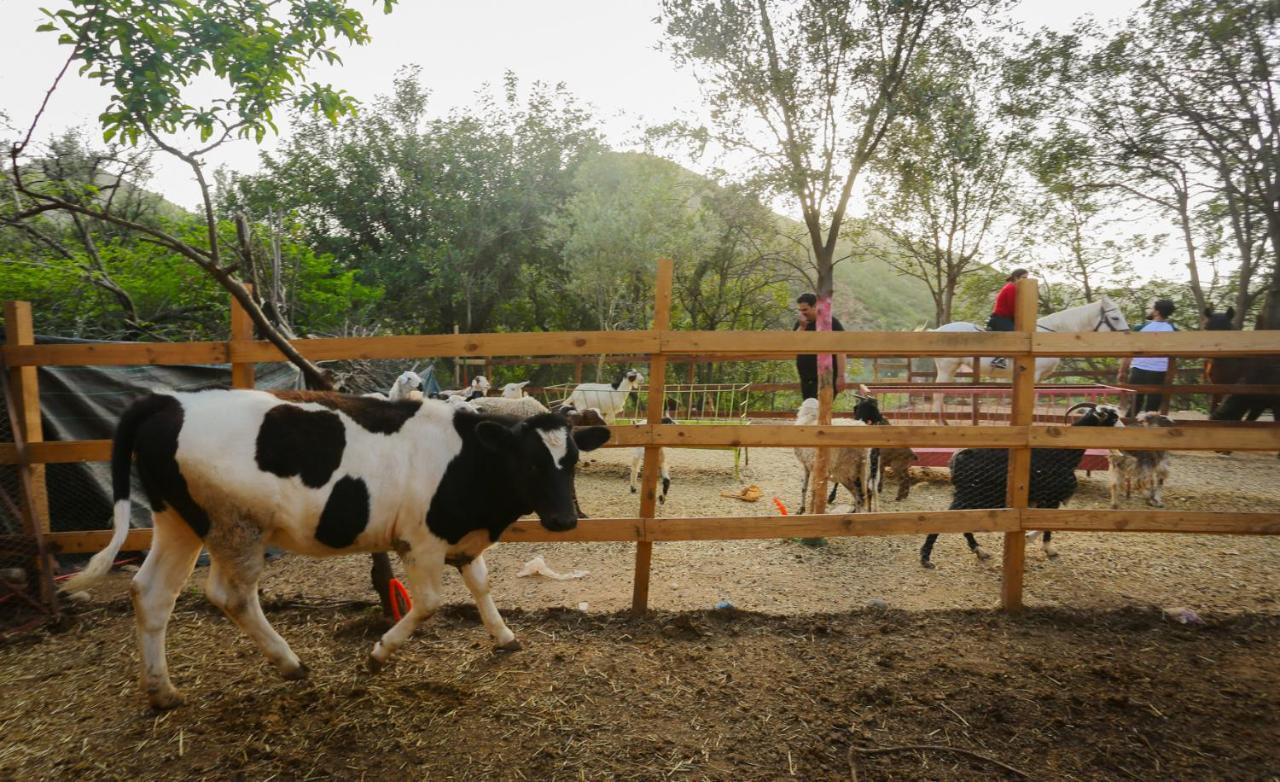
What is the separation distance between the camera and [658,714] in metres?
2.85

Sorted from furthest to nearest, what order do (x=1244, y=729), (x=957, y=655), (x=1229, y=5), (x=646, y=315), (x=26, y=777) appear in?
(x=646, y=315)
(x=1229, y=5)
(x=957, y=655)
(x=1244, y=729)
(x=26, y=777)

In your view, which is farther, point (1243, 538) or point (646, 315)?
point (646, 315)

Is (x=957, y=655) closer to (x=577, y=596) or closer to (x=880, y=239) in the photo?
(x=577, y=596)

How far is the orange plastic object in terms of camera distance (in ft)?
12.1

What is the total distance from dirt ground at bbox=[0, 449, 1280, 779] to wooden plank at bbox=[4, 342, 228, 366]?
1612 mm

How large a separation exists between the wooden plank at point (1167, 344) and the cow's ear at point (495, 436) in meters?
3.31

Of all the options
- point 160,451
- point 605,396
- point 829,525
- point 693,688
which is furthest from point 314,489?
point 605,396

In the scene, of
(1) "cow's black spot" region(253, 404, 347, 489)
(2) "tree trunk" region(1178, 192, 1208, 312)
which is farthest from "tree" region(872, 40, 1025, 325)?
(1) "cow's black spot" region(253, 404, 347, 489)

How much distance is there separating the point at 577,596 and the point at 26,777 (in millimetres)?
2956

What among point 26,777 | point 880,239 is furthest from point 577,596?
point 880,239

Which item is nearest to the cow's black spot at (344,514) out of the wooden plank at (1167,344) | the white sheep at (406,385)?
the wooden plank at (1167,344)

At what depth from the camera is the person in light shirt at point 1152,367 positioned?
9.77 metres

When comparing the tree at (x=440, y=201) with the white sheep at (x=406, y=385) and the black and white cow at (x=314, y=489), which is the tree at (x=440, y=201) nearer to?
the white sheep at (x=406, y=385)

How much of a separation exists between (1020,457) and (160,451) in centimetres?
486
